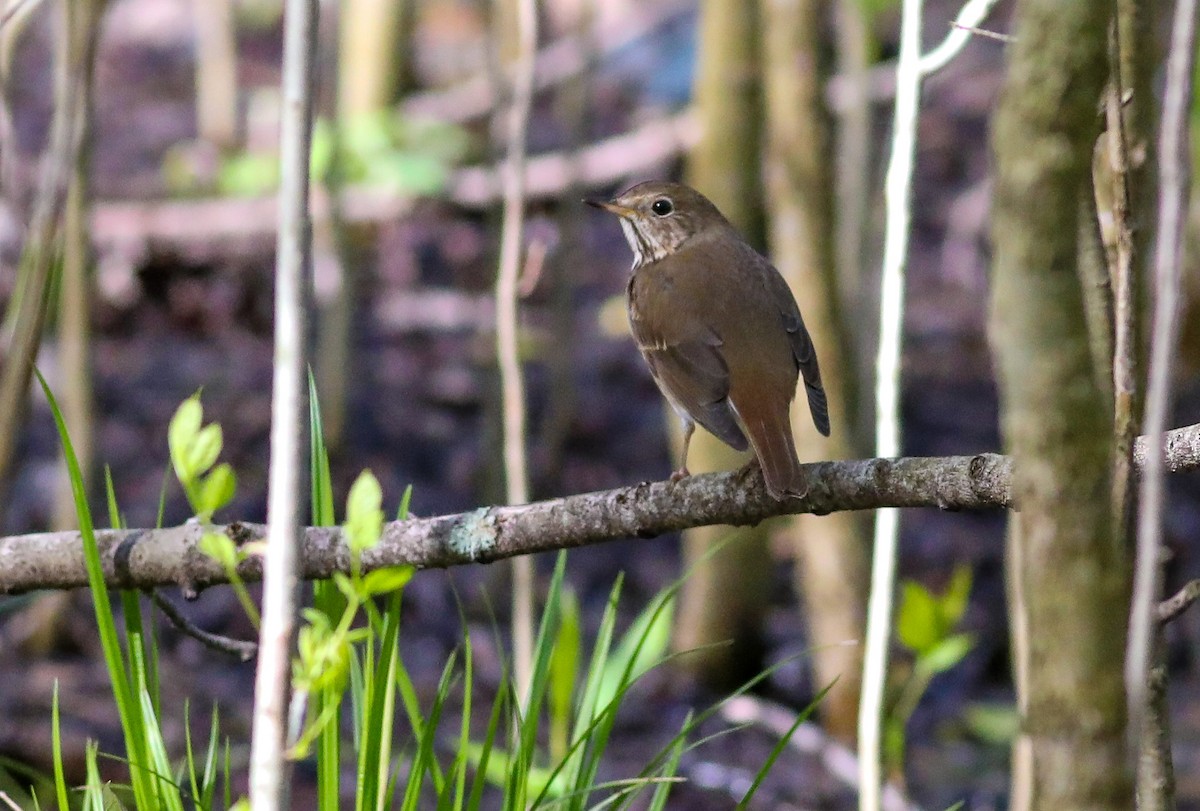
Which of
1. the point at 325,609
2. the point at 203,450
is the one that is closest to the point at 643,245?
the point at 325,609

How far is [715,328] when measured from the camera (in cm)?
380

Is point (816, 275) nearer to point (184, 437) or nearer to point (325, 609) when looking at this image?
point (325, 609)

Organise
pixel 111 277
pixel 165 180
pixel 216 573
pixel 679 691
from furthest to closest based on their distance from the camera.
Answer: pixel 165 180, pixel 111 277, pixel 679 691, pixel 216 573

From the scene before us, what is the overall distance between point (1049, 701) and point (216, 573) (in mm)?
1564

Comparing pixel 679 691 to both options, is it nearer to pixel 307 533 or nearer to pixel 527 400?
pixel 527 400

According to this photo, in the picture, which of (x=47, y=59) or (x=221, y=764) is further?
(x=47, y=59)

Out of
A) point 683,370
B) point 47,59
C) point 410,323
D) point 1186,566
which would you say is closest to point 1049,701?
point 683,370

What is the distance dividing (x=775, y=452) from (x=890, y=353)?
0.32 m

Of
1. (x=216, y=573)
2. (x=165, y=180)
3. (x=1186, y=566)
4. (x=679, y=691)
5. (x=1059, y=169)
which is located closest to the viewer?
(x=1059, y=169)

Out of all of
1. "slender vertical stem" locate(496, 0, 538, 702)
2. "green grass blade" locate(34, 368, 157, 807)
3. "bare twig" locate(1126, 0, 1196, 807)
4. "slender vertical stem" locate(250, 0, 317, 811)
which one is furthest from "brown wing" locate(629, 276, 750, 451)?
"bare twig" locate(1126, 0, 1196, 807)

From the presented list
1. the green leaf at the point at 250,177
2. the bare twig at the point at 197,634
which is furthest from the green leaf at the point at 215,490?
the green leaf at the point at 250,177

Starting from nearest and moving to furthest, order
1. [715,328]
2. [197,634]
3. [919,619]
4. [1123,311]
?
1. [1123,311]
2. [197,634]
3. [919,619]
4. [715,328]

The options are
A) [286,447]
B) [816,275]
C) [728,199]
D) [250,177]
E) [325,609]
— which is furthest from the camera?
[250,177]

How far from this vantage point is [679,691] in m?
5.92
